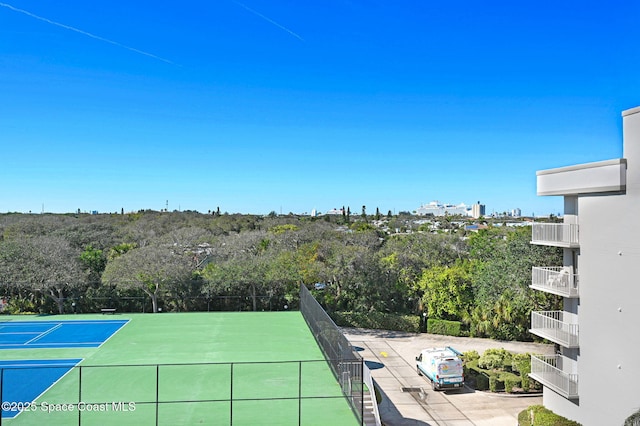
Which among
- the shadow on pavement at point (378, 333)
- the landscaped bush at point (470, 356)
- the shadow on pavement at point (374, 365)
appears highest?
the landscaped bush at point (470, 356)

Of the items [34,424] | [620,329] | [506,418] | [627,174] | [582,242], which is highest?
[627,174]

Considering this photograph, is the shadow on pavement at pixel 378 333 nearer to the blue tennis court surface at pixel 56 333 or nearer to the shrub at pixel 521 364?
the shrub at pixel 521 364

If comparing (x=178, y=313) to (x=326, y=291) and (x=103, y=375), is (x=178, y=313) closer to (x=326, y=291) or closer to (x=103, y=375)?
(x=326, y=291)

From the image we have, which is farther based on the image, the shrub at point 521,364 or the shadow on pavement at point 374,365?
the shadow on pavement at point 374,365

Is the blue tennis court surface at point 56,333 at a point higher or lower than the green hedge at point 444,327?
higher

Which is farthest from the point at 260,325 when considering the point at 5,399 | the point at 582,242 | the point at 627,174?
the point at 627,174

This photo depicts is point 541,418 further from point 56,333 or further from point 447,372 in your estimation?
point 56,333

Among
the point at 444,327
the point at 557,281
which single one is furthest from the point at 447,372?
the point at 444,327

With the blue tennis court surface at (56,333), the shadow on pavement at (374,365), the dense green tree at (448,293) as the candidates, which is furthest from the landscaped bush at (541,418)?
the blue tennis court surface at (56,333)
